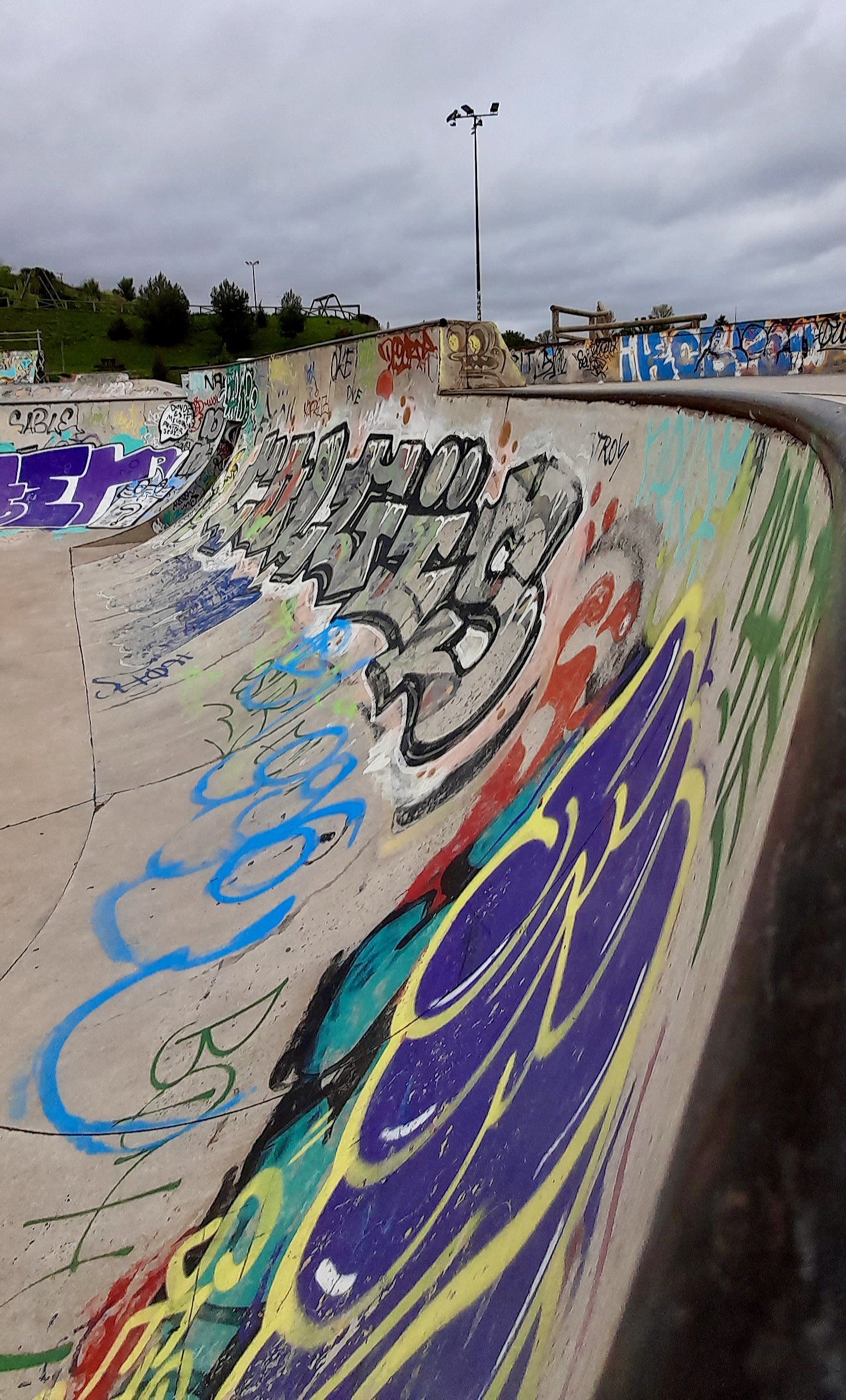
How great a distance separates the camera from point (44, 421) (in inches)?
933

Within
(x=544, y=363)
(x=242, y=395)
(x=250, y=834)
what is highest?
(x=544, y=363)

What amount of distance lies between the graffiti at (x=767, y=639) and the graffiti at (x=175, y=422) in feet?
76.0

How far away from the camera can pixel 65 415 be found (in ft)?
77.9

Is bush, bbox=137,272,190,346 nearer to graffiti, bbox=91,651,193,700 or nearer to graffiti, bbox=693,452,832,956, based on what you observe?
graffiti, bbox=91,651,193,700

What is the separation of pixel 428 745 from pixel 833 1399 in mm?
5172

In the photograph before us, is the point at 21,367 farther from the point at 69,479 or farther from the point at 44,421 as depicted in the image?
the point at 69,479

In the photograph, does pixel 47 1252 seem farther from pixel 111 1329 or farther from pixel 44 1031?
pixel 44 1031

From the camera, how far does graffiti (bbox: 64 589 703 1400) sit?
78.0 inches

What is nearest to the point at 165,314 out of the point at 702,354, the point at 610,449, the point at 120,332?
the point at 120,332

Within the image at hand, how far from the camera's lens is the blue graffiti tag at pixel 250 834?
4.14m

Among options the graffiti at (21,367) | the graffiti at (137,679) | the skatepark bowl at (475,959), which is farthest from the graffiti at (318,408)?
the graffiti at (21,367)

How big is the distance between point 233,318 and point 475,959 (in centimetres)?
6135

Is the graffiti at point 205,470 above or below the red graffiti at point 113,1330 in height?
above

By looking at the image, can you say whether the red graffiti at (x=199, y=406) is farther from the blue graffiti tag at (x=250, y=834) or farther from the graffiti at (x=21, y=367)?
the graffiti at (x=21, y=367)
